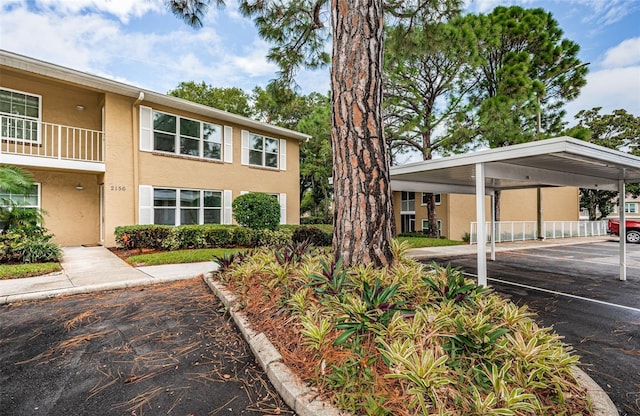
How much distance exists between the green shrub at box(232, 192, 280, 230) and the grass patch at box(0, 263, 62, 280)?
524cm

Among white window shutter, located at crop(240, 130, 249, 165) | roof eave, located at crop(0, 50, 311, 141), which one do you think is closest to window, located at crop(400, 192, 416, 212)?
white window shutter, located at crop(240, 130, 249, 165)

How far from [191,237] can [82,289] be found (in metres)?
4.80

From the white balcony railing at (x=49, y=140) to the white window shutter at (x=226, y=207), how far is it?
4262 millimetres

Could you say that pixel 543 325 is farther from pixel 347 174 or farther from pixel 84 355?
pixel 84 355

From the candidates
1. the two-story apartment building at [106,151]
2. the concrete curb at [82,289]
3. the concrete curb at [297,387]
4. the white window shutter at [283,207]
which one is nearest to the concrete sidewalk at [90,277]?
the concrete curb at [82,289]

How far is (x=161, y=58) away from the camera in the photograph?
36.1 ft

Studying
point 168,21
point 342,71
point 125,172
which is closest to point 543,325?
point 342,71

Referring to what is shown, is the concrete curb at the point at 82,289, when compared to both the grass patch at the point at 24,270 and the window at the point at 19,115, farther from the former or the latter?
the window at the point at 19,115

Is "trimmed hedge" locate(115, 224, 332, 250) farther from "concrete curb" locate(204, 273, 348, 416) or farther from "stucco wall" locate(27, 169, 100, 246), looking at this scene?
"concrete curb" locate(204, 273, 348, 416)

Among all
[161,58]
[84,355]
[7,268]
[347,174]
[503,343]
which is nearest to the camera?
[503,343]

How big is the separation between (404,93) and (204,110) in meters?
8.75

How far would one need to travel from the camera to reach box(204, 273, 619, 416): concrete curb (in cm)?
186

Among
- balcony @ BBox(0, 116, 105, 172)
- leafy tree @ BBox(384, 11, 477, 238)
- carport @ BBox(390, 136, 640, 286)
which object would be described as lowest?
carport @ BBox(390, 136, 640, 286)

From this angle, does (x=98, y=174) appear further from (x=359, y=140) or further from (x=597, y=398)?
(x=597, y=398)
